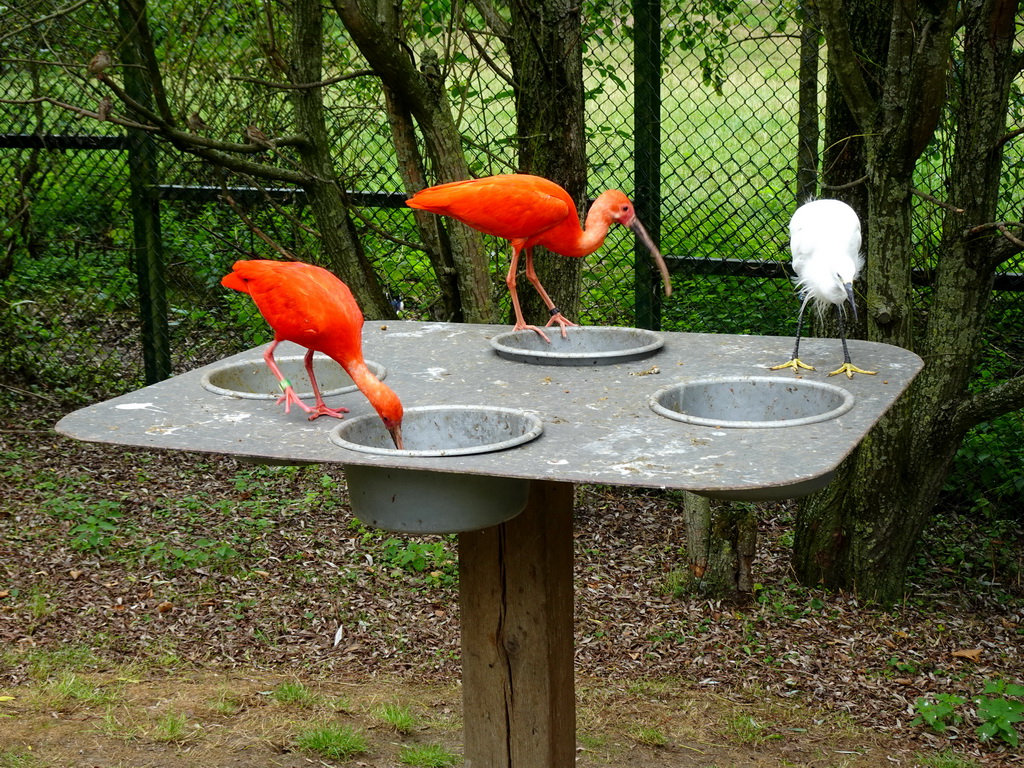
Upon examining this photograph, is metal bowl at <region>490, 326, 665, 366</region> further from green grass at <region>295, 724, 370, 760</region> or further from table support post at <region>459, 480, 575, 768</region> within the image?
green grass at <region>295, 724, 370, 760</region>

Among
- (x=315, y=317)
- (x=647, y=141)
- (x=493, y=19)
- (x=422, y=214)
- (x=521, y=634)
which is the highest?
(x=493, y=19)

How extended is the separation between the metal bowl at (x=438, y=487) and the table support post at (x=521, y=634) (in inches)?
7.7

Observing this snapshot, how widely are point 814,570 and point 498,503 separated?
2.69 meters

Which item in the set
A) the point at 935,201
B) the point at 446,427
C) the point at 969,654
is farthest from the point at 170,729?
the point at 935,201

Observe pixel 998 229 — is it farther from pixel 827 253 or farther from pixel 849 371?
pixel 849 371

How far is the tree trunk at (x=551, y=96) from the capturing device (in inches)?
187

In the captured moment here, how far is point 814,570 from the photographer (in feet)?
16.2

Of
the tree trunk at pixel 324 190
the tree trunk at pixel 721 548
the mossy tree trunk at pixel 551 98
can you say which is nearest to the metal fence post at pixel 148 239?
the tree trunk at pixel 324 190

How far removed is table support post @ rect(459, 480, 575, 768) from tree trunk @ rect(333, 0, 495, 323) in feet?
7.69

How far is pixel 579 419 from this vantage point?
2.85 m

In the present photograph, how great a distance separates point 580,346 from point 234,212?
3.09 m

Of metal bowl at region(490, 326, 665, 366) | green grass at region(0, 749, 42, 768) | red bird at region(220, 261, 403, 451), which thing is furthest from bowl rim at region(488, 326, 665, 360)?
green grass at region(0, 749, 42, 768)

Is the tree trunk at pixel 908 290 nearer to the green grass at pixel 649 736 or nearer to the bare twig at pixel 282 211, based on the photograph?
the green grass at pixel 649 736

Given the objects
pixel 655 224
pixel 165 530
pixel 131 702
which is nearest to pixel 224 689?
pixel 131 702
